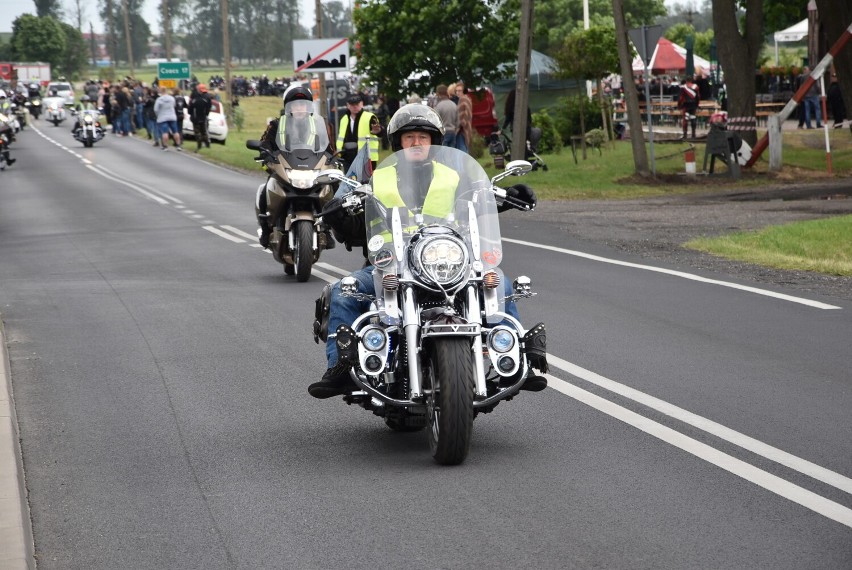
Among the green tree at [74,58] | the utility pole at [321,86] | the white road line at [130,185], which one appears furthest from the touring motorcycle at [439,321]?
the green tree at [74,58]

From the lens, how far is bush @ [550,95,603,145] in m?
38.2

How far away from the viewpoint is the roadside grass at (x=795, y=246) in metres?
14.9

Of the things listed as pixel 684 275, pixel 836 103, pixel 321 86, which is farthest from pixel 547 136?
pixel 684 275

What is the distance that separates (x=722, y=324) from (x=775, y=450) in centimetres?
425

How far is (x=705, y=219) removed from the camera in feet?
66.2

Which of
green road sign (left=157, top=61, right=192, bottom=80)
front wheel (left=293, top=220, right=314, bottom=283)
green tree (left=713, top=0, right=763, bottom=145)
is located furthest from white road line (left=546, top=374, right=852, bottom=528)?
green road sign (left=157, top=61, right=192, bottom=80)

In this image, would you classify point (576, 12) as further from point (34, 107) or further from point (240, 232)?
point (240, 232)

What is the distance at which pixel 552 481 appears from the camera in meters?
6.55

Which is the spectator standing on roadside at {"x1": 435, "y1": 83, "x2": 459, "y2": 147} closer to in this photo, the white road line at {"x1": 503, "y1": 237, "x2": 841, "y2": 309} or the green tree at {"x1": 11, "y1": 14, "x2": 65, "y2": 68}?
the white road line at {"x1": 503, "y1": 237, "x2": 841, "y2": 309}

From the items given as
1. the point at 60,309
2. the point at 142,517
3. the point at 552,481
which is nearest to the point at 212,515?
the point at 142,517

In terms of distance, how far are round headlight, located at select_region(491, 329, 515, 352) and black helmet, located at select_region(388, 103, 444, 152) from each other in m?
1.14

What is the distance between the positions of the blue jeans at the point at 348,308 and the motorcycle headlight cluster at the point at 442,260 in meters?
0.59

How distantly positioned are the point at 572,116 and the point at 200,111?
12.9m

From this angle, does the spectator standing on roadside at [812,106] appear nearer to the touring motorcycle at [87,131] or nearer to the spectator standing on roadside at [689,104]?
the spectator standing on roadside at [689,104]
